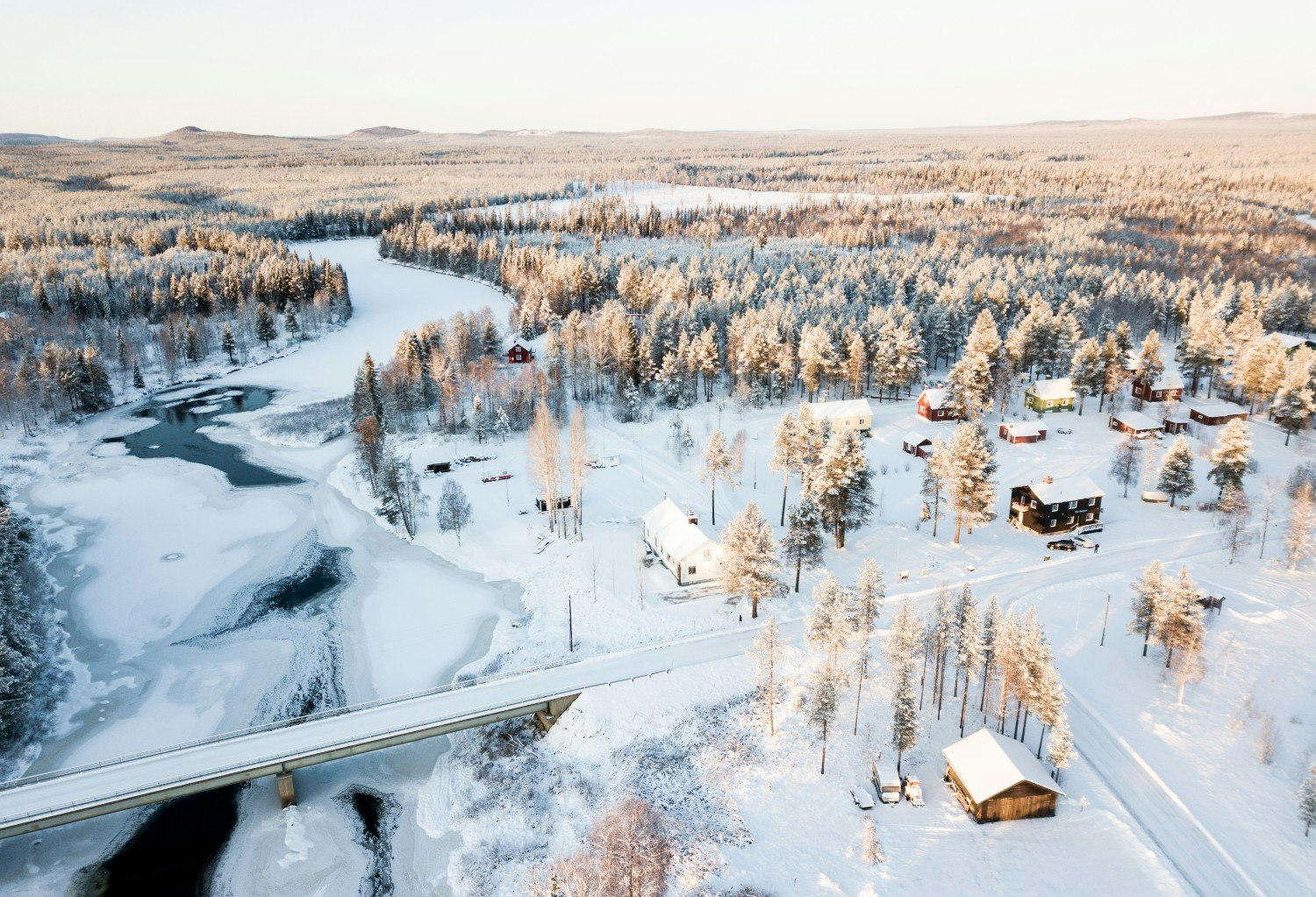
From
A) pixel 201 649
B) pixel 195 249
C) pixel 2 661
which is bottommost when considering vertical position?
pixel 201 649

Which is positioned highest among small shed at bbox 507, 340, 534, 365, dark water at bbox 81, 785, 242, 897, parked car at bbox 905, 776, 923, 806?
small shed at bbox 507, 340, 534, 365

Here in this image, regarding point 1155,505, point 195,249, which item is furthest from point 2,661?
point 195,249

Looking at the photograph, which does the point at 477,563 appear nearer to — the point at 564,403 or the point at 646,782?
the point at 646,782

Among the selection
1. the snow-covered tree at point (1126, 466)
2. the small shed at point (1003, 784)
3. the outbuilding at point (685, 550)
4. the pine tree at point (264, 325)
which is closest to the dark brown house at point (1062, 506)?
the snow-covered tree at point (1126, 466)

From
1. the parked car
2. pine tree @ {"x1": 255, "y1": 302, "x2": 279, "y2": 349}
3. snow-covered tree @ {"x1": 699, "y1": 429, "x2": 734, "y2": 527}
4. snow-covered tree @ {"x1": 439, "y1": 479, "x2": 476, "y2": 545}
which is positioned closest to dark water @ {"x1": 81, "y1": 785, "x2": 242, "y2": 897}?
snow-covered tree @ {"x1": 439, "y1": 479, "x2": 476, "y2": 545}

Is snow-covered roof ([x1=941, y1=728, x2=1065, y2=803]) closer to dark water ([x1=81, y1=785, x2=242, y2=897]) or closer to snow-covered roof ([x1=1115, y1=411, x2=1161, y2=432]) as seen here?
dark water ([x1=81, y1=785, x2=242, y2=897])

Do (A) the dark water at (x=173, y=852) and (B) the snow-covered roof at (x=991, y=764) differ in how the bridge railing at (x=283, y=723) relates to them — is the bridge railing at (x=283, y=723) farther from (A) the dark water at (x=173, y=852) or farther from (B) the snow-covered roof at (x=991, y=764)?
(B) the snow-covered roof at (x=991, y=764)
